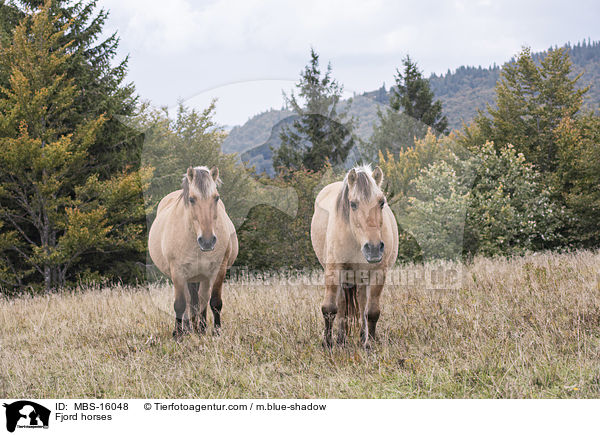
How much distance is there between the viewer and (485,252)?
16.0 m

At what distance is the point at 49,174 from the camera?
12.1 meters

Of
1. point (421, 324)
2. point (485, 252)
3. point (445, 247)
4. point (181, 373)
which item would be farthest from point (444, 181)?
point (181, 373)

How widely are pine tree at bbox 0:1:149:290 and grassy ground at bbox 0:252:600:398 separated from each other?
17.4 ft

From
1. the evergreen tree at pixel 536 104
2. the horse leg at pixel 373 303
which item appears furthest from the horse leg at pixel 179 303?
the evergreen tree at pixel 536 104

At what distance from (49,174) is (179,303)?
8834 millimetres

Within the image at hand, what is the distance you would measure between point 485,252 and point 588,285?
33.1ft

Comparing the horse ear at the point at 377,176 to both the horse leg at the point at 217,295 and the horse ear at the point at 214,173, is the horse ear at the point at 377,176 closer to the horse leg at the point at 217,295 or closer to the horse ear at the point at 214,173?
the horse ear at the point at 214,173

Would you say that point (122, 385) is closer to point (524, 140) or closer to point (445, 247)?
point (445, 247)

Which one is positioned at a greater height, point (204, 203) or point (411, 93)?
point (411, 93)

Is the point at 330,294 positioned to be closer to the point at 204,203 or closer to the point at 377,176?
the point at 377,176

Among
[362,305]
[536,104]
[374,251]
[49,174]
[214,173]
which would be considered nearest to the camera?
[374,251]

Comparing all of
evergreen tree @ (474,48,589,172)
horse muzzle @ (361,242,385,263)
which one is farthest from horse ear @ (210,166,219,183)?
evergreen tree @ (474,48,589,172)

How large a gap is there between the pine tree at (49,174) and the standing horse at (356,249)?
805 centimetres
